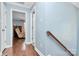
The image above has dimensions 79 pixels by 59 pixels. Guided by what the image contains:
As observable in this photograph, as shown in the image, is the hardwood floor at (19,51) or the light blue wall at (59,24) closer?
the light blue wall at (59,24)

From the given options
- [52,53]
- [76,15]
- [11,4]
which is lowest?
[52,53]

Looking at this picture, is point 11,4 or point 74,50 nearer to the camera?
point 74,50

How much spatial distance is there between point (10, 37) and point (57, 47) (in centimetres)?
203

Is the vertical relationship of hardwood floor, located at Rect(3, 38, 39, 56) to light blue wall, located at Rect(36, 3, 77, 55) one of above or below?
below

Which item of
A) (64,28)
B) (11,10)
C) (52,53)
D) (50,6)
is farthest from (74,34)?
(11,10)

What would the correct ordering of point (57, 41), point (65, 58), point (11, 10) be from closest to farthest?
point (65, 58)
point (57, 41)
point (11, 10)

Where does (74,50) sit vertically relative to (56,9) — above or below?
below

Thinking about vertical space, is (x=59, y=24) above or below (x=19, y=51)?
above

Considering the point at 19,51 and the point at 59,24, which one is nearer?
the point at 59,24

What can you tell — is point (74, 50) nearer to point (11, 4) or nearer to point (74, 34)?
point (74, 34)

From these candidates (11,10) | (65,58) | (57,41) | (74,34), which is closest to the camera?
(65,58)

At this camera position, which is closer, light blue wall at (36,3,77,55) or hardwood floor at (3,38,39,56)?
light blue wall at (36,3,77,55)

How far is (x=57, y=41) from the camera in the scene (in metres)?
2.42

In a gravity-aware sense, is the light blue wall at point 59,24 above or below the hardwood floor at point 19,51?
above
